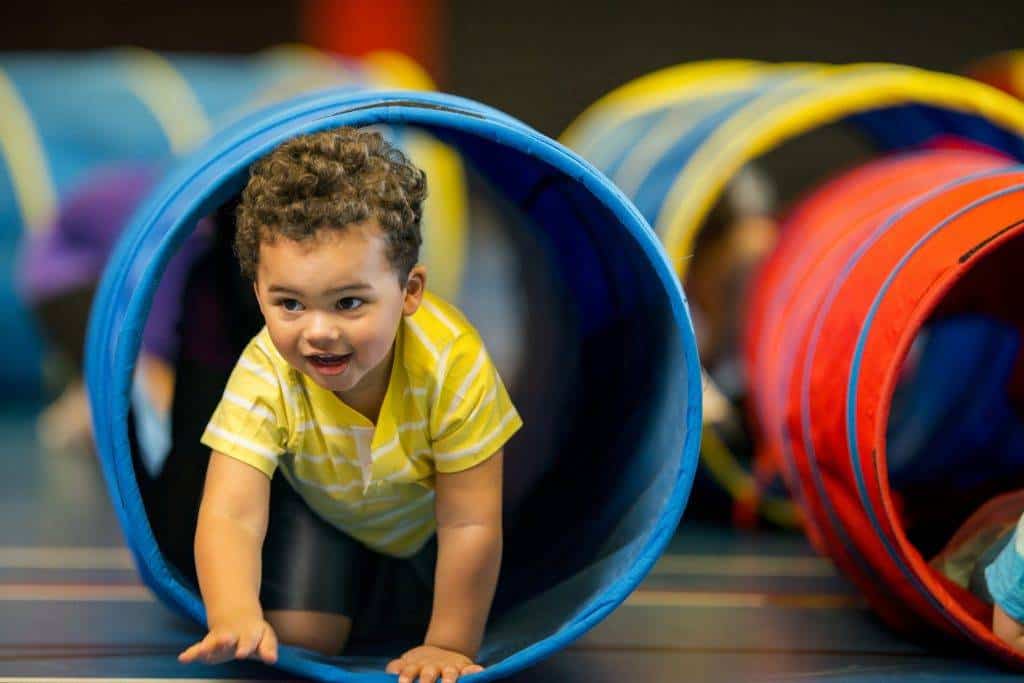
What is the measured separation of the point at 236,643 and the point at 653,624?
786mm

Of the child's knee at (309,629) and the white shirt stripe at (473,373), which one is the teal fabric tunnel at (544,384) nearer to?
the child's knee at (309,629)

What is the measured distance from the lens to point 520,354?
2.63 meters

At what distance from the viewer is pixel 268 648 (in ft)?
4.94

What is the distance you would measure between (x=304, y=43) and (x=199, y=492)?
5007mm

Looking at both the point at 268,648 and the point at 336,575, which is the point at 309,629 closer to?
the point at 336,575

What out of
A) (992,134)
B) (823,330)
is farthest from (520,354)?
(992,134)

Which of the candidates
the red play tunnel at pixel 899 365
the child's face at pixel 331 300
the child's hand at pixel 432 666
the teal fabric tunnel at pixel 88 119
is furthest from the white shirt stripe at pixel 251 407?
the teal fabric tunnel at pixel 88 119

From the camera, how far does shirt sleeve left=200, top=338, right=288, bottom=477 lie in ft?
5.43

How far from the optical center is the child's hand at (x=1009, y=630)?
1733 mm

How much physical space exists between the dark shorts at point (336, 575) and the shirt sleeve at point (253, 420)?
0.23m

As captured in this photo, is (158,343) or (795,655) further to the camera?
(158,343)

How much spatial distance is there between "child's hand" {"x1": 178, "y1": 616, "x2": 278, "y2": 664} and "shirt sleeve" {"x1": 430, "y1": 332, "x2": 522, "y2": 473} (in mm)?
307

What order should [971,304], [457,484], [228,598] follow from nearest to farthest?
[228,598], [457,484], [971,304]

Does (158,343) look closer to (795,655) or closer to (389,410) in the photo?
(389,410)
